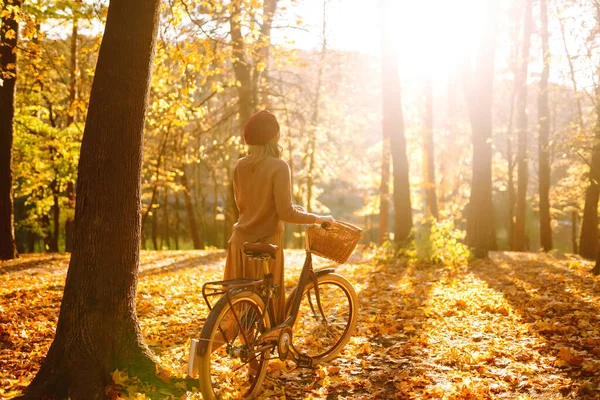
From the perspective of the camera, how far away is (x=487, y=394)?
4.37m

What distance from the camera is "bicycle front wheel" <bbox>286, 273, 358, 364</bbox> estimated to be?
5113 millimetres

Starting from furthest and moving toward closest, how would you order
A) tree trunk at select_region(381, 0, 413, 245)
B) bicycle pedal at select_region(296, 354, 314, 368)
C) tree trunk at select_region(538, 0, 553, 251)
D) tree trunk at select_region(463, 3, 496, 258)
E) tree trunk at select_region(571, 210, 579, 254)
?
tree trunk at select_region(571, 210, 579, 254) → tree trunk at select_region(538, 0, 553, 251) → tree trunk at select_region(381, 0, 413, 245) → tree trunk at select_region(463, 3, 496, 258) → bicycle pedal at select_region(296, 354, 314, 368)

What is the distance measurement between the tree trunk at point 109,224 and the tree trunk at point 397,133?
9235 mm

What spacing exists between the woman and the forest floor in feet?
3.90

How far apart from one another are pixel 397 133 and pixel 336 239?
8.86 metres

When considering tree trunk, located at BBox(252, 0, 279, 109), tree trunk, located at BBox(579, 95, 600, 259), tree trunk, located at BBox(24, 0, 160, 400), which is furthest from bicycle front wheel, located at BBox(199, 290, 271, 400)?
tree trunk, located at BBox(579, 95, 600, 259)

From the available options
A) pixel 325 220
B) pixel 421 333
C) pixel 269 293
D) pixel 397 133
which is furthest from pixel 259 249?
pixel 397 133

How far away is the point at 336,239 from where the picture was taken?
459 centimetres

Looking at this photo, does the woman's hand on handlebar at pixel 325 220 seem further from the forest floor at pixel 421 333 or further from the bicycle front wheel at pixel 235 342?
the forest floor at pixel 421 333

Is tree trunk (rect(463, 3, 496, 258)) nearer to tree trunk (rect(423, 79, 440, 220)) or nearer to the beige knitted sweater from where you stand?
the beige knitted sweater

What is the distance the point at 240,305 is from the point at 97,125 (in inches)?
73.3

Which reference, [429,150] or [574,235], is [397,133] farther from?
[574,235]

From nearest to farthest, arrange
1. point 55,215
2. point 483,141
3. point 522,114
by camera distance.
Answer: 1. point 483,141
2. point 55,215
3. point 522,114

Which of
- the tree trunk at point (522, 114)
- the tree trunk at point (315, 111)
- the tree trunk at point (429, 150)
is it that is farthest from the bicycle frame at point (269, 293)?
the tree trunk at point (429, 150)
